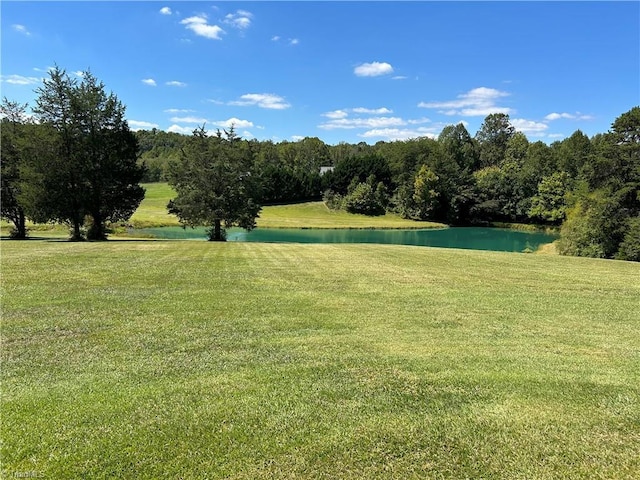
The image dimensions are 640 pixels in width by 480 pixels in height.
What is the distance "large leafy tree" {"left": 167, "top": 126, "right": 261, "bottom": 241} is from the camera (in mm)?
31578

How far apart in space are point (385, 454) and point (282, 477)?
100cm

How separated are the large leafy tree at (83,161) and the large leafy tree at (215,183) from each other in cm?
408

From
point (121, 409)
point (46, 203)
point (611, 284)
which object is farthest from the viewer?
point (46, 203)

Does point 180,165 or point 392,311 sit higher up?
point 180,165

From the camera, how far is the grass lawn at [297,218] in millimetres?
66706

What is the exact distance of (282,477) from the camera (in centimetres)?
354

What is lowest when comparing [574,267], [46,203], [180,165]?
[574,267]

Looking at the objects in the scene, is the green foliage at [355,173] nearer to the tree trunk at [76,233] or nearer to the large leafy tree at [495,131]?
the large leafy tree at [495,131]

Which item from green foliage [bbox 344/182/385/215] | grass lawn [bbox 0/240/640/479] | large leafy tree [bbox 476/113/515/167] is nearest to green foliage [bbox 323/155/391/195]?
green foliage [bbox 344/182/385/215]

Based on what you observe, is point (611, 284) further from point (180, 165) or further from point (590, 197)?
point (180, 165)

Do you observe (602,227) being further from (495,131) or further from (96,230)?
(495,131)

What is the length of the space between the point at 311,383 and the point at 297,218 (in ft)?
241

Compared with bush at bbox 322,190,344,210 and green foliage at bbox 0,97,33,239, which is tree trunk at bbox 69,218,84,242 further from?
bush at bbox 322,190,344,210

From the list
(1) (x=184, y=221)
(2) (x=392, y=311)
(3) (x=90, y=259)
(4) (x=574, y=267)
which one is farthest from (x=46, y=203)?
(4) (x=574, y=267)
